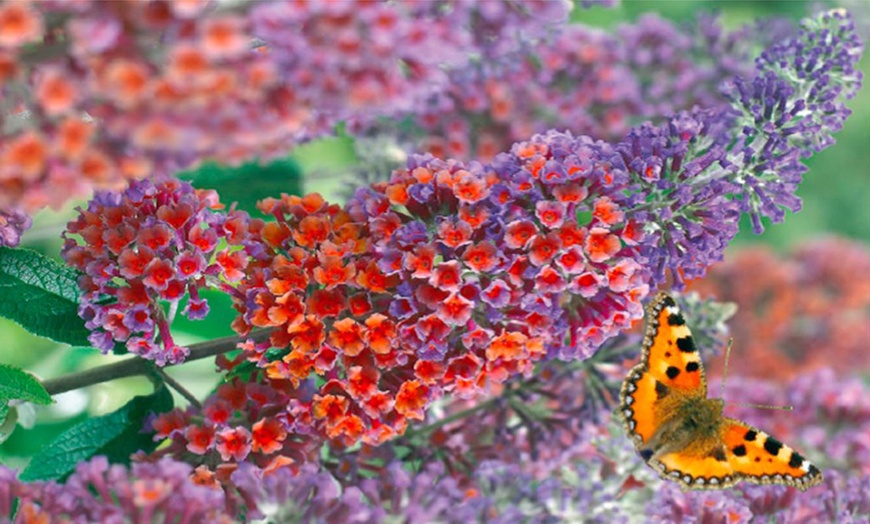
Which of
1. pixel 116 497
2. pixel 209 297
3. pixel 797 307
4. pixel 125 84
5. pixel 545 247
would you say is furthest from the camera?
pixel 797 307

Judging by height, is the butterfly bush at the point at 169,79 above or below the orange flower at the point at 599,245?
above

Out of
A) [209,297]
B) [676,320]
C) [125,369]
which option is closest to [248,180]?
[209,297]

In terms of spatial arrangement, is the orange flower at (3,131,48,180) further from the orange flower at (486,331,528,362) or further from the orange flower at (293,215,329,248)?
the orange flower at (486,331,528,362)

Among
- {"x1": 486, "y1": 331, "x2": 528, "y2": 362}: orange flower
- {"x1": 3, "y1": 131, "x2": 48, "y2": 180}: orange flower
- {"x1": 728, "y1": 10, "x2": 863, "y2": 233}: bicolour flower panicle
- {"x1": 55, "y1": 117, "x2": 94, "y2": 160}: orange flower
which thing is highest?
{"x1": 55, "y1": 117, "x2": 94, "y2": 160}: orange flower

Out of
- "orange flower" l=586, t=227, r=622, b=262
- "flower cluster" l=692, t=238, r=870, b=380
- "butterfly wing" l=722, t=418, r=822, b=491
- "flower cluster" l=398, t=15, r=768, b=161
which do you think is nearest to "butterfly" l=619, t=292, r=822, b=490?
"butterfly wing" l=722, t=418, r=822, b=491

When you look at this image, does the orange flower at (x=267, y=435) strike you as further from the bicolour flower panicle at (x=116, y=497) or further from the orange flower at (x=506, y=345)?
the orange flower at (x=506, y=345)

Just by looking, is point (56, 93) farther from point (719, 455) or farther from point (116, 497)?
point (719, 455)

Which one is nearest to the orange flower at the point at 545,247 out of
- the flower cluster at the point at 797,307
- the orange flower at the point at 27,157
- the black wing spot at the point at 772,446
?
the black wing spot at the point at 772,446
